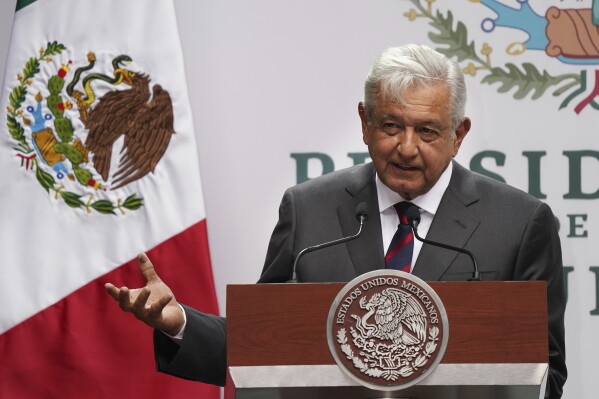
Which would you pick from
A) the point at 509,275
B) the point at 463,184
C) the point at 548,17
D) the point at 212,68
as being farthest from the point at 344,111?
the point at 509,275

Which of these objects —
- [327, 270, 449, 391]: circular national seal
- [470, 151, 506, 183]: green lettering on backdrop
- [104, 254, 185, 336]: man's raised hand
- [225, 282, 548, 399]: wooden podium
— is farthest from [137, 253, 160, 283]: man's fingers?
[470, 151, 506, 183]: green lettering on backdrop

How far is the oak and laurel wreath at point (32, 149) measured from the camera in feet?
11.5

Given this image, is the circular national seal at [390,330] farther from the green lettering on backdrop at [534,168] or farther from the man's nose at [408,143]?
the green lettering on backdrop at [534,168]

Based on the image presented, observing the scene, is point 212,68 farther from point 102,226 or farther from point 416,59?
point 416,59

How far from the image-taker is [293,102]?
3.60m

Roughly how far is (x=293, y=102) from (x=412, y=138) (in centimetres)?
132

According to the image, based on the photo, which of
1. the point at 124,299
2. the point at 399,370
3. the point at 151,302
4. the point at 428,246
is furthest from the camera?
the point at 428,246

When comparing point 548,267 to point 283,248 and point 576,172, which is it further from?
point 576,172

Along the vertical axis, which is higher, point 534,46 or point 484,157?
point 534,46

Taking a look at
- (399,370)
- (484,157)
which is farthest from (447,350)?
(484,157)

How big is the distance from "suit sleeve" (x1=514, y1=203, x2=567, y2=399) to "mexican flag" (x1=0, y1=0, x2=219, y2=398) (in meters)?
1.44

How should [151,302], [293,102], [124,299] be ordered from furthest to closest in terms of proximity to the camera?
[293,102] < [151,302] < [124,299]

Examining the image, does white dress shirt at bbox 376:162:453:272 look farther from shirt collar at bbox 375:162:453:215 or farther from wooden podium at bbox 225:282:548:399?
wooden podium at bbox 225:282:548:399

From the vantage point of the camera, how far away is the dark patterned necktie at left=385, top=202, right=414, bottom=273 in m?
2.35
